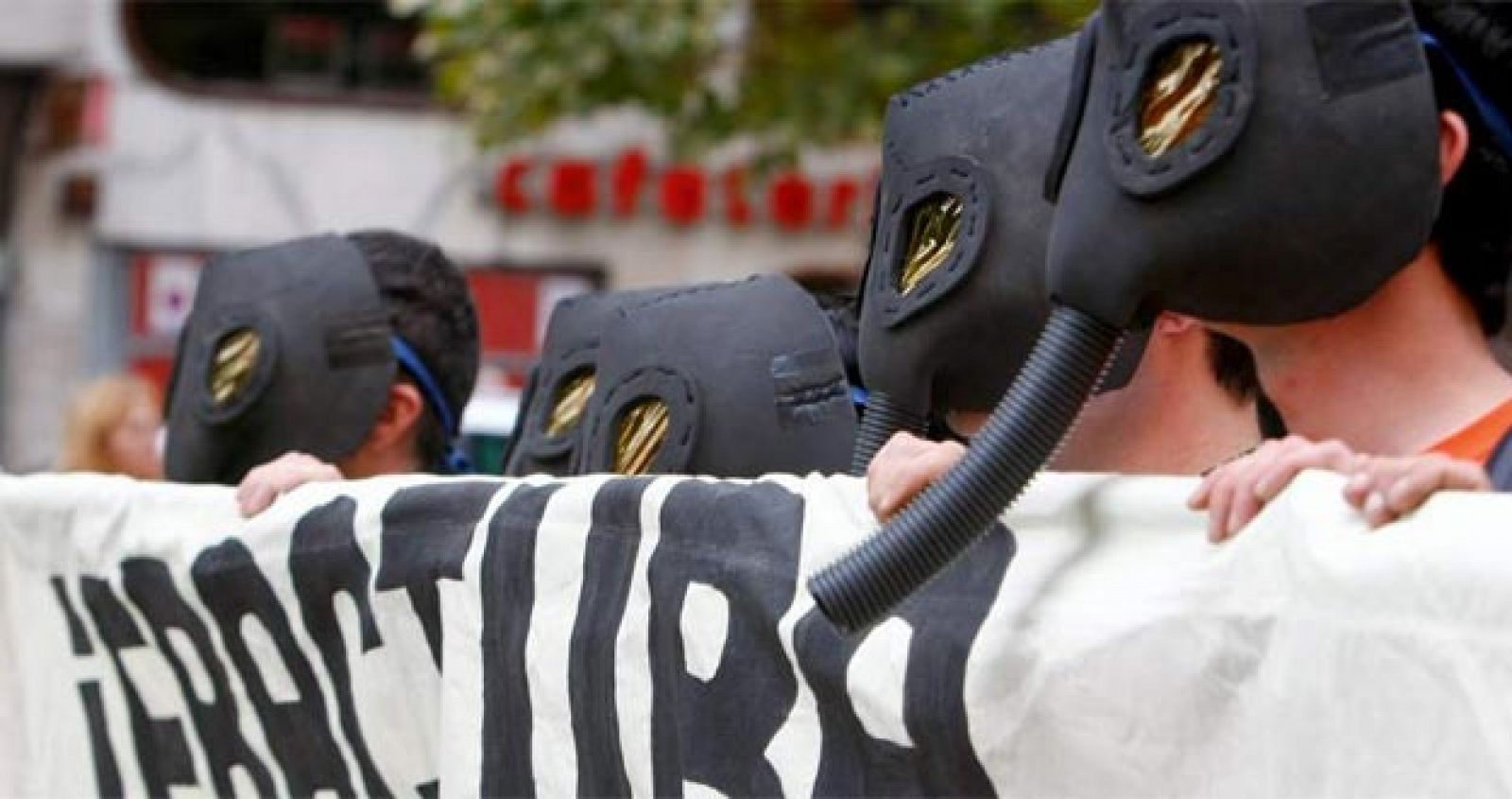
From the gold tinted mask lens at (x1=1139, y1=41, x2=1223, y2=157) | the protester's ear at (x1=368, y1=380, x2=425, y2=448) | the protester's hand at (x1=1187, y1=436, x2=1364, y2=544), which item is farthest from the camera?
the protester's ear at (x1=368, y1=380, x2=425, y2=448)

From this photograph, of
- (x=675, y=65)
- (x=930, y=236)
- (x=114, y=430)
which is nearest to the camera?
(x=930, y=236)

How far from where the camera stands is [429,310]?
181 inches

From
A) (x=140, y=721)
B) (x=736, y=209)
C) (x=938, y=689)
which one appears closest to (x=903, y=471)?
(x=938, y=689)

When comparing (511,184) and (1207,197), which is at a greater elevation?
(1207,197)

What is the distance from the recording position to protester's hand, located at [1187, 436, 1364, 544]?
79.7 inches

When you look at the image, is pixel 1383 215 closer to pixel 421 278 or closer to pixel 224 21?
pixel 421 278

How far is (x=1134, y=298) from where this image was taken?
219 cm

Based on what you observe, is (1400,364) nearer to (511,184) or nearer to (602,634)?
(602,634)

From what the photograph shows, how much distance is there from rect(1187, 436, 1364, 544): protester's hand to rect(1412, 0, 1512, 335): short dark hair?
263 millimetres

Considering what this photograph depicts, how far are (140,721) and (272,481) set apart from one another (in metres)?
0.44

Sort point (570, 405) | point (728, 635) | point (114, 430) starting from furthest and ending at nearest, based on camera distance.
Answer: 1. point (114, 430)
2. point (570, 405)
3. point (728, 635)

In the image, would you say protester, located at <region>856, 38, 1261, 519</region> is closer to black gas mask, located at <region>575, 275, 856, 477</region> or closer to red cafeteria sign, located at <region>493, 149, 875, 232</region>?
black gas mask, located at <region>575, 275, 856, 477</region>

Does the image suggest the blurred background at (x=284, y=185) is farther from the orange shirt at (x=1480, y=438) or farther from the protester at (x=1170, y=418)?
the orange shirt at (x=1480, y=438)

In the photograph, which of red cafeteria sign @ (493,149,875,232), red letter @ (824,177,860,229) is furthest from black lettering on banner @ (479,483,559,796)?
red letter @ (824,177,860,229)
